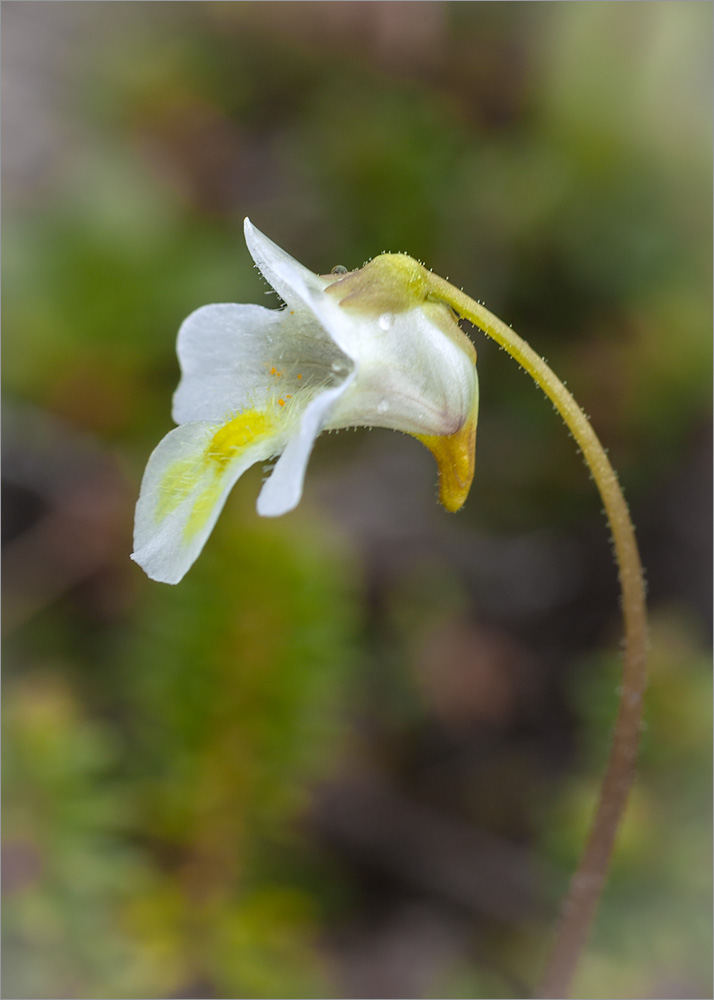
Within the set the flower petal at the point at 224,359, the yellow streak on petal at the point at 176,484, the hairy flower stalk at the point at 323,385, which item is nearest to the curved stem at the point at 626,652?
the hairy flower stalk at the point at 323,385

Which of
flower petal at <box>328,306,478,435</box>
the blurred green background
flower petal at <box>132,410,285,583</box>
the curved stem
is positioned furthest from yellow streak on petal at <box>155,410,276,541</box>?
the blurred green background

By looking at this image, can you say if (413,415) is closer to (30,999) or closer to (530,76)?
(30,999)

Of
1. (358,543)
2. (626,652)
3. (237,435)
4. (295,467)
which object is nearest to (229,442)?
(237,435)

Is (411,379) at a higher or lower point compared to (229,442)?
higher

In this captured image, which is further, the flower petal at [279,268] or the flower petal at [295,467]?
the flower petal at [279,268]

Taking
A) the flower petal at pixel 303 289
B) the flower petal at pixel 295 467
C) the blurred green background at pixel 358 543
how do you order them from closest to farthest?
1. the flower petal at pixel 295 467
2. the flower petal at pixel 303 289
3. the blurred green background at pixel 358 543

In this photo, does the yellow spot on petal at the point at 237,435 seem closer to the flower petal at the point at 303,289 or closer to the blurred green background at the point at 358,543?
the flower petal at the point at 303,289

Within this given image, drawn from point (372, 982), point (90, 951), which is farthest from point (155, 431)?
point (372, 982)

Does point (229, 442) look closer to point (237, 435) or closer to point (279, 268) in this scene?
point (237, 435)
